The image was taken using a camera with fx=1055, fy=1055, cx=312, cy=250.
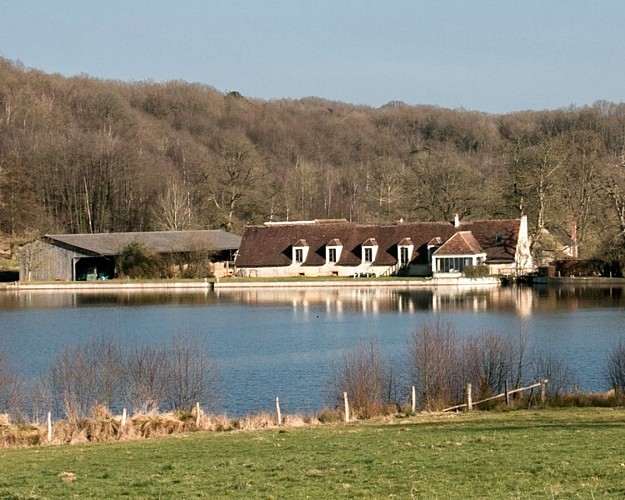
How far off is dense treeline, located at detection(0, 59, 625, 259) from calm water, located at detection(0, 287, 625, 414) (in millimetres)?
14358

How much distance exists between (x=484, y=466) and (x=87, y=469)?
15.9ft

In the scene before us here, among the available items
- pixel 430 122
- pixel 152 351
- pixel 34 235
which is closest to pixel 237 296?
pixel 34 235

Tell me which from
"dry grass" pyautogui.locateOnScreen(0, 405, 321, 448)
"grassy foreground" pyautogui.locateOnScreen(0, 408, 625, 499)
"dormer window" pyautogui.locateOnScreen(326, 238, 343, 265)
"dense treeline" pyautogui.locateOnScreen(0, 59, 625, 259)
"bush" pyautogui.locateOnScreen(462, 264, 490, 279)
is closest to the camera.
Result: "grassy foreground" pyautogui.locateOnScreen(0, 408, 625, 499)

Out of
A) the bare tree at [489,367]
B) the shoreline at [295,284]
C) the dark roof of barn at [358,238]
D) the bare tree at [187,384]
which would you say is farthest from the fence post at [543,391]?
the dark roof of barn at [358,238]

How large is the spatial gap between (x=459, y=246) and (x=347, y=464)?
45173 millimetres

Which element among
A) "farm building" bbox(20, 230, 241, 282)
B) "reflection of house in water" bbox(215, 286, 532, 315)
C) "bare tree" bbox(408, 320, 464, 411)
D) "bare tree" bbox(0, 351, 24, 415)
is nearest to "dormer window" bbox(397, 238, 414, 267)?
"reflection of house in water" bbox(215, 286, 532, 315)

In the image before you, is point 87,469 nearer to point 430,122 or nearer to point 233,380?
point 233,380

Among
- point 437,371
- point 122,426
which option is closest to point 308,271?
point 437,371

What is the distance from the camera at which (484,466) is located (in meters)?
12.0

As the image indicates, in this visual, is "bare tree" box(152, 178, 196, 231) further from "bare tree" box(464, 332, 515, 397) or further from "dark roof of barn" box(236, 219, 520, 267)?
"bare tree" box(464, 332, 515, 397)

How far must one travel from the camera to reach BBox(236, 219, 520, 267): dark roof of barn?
5897cm

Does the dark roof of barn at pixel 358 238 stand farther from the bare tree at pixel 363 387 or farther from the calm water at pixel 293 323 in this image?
the bare tree at pixel 363 387

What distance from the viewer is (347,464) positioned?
12.7 m

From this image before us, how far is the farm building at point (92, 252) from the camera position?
61.6 metres
